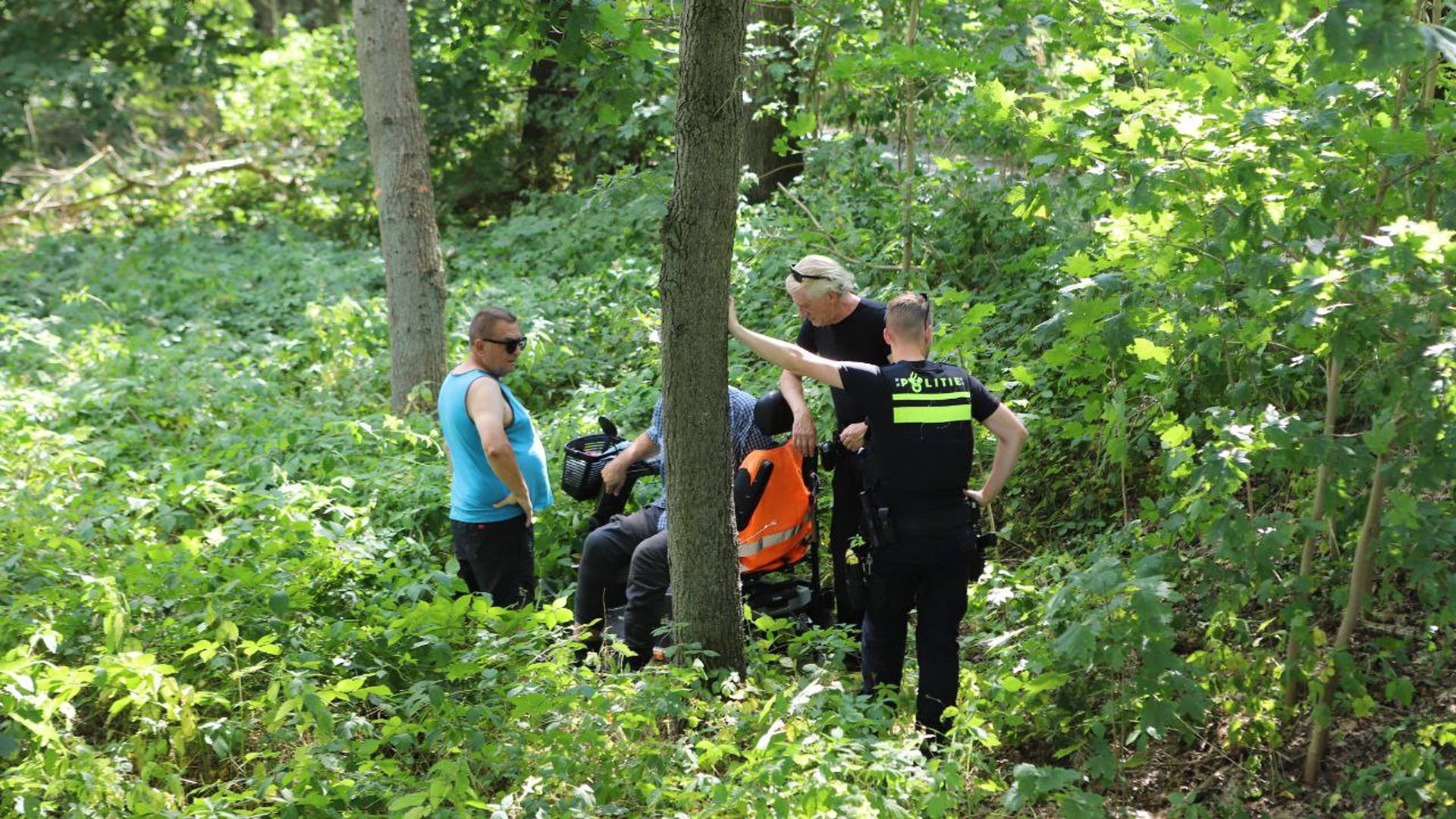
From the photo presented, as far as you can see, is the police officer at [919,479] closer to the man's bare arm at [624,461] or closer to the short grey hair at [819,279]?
the short grey hair at [819,279]

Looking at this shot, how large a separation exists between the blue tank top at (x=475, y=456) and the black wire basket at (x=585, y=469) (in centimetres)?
38

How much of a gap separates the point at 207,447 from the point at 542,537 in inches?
118

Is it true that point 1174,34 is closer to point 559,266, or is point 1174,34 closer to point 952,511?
point 952,511

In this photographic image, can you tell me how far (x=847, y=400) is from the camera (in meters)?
5.74

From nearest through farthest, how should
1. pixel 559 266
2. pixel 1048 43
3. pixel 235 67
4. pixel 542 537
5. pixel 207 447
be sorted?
pixel 542 537, pixel 1048 43, pixel 207 447, pixel 559 266, pixel 235 67

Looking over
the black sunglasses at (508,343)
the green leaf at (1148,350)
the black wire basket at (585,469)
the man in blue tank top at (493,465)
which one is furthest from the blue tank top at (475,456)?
the green leaf at (1148,350)

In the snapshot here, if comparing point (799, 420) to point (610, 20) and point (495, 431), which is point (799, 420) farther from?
point (610, 20)

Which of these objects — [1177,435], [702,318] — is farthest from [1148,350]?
[702,318]

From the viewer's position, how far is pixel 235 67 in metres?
19.8

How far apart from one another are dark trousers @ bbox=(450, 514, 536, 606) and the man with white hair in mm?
1398

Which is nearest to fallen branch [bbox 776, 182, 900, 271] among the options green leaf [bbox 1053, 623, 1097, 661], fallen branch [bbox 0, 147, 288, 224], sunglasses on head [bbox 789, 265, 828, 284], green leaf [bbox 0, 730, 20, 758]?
sunglasses on head [bbox 789, 265, 828, 284]

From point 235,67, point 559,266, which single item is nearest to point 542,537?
point 559,266

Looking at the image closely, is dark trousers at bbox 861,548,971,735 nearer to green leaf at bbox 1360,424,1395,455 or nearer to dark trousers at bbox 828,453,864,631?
dark trousers at bbox 828,453,864,631

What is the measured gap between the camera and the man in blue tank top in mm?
5402
